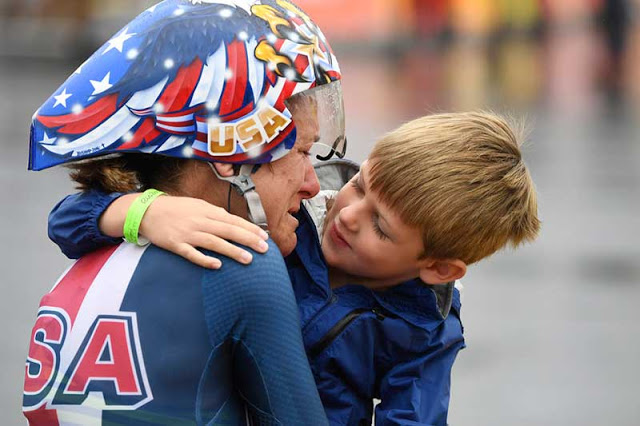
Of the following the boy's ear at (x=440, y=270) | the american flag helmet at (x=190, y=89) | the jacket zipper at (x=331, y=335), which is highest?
the american flag helmet at (x=190, y=89)

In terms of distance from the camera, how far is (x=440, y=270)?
289 cm

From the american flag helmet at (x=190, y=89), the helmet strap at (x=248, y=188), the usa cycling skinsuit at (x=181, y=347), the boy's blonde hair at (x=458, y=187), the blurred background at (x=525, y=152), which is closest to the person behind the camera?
the usa cycling skinsuit at (x=181, y=347)

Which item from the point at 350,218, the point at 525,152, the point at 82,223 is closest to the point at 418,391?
the point at 350,218

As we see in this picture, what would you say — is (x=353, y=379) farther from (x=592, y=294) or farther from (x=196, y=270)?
(x=592, y=294)

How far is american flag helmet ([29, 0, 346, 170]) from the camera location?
7.78 feet

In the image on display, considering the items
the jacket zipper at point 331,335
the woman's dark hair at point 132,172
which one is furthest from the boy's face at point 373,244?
the woman's dark hair at point 132,172

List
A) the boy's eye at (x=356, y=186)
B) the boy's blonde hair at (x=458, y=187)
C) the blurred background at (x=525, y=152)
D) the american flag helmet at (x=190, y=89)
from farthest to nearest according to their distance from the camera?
the blurred background at (x=525, y=152)
the boy's eye at (x=356, y=186)
the boy's blonde hair at (x=458, y=187)
the american flag helmet at (x=190, y=89)

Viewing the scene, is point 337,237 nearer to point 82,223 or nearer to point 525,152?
point 82,223

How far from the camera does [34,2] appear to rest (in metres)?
17.8

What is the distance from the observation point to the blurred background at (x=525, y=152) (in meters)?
6.57

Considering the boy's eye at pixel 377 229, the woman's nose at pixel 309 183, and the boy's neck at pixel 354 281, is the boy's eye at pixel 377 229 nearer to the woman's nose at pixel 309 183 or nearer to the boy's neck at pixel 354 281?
the boy's neck at pixel 354 281

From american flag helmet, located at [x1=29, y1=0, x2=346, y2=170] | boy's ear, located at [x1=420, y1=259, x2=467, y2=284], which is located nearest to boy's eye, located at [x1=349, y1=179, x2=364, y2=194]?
boy's ear, located at [x1=420, y1=259, x2=467, y2=284]

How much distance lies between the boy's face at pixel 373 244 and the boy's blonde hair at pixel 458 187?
0.09 ft

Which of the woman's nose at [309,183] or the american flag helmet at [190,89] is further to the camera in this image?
the woman's nose at [309,183]
